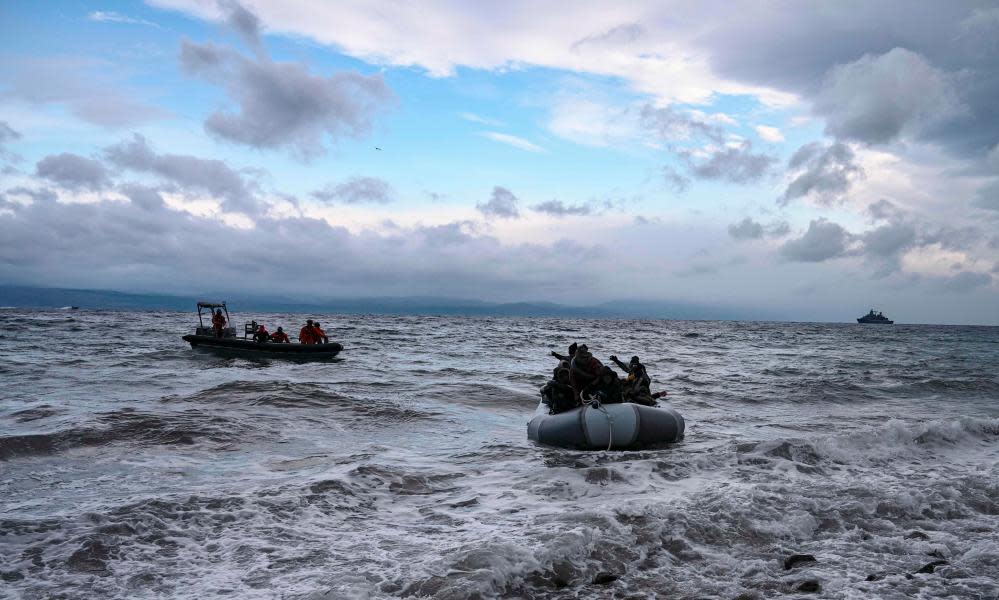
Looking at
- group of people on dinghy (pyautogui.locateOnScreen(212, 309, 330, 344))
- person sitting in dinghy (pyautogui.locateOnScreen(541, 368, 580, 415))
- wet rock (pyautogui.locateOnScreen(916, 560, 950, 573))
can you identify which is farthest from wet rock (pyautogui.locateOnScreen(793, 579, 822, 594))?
group of people on dinghy (pyautogui.locateOnScreen(212, 309, 330, 344))

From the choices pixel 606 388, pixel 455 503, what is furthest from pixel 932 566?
pixel 606 388

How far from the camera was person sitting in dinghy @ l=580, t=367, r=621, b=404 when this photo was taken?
36.8 feet

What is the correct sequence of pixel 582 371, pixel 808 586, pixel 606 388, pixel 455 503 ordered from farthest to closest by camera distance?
pixel 582 371, pixel 606 388, pixel 455 503, pixel 808 586

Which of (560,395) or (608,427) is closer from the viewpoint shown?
(608,427)

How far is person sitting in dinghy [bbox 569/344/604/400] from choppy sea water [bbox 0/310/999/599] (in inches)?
56.6

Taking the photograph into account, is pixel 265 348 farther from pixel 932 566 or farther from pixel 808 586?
pixel 932 566

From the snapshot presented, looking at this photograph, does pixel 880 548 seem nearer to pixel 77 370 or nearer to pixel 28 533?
pixel 28 533

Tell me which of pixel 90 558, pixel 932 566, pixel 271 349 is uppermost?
pixel 932 566

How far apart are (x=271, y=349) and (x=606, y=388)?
1861cm

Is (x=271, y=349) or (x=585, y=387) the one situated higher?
(x=585, y=387)

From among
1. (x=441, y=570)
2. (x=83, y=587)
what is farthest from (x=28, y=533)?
(x=441, y=570)

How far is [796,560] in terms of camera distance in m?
5.50

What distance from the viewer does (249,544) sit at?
6.06 metres

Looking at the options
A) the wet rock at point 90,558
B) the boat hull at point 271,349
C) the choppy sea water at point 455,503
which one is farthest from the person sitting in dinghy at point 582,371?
the boat hull at point 271,349
